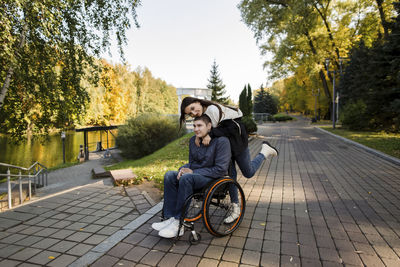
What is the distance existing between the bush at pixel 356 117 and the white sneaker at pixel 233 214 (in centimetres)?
1756

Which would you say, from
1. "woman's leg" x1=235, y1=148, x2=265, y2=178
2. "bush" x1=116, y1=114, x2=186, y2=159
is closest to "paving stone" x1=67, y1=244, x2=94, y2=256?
"woman's leg" x1=235, y1=148, x2=265, y2=178

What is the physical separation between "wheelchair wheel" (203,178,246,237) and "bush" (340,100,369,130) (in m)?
17.5

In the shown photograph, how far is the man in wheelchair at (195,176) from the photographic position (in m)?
2.89

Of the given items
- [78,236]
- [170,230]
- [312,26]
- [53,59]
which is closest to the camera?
[170,230]

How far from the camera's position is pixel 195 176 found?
2.94 meters

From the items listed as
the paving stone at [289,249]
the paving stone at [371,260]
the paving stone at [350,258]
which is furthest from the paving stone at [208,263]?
the paving stone at [371,260]

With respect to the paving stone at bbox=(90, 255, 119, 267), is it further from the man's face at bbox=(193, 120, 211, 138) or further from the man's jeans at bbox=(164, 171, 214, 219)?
the man's face at bbox=(193, 120, 211, 138)

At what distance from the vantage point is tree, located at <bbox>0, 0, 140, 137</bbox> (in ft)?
16.9

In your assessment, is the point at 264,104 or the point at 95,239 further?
the point at 264,104

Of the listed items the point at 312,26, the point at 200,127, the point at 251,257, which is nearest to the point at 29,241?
the point at 200,127

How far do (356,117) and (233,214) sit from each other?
18971 millimetres

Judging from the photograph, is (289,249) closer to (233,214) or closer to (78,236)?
(233,214)

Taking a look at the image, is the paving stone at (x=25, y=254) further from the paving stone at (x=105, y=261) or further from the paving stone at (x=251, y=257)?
the paving stone at (x=251, y=257)

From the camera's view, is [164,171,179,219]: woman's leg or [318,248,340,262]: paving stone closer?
[318,248,340,262]: paving stone
